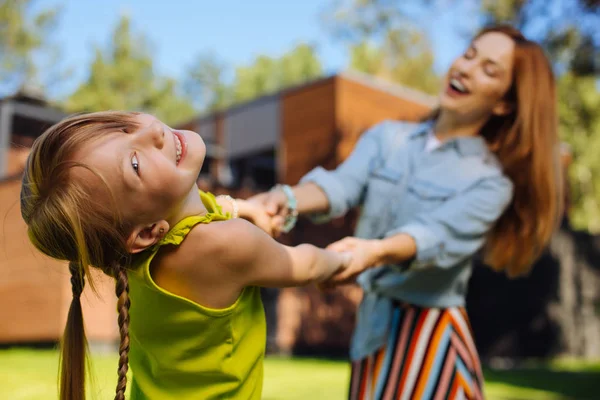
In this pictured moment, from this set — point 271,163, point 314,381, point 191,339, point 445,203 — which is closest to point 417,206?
point 445,203

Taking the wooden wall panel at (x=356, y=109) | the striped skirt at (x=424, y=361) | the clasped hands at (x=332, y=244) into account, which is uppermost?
the clasped hands at (x=332, y=244)

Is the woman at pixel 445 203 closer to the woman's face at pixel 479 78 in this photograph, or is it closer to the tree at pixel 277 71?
the woman's face at pixel 479 78

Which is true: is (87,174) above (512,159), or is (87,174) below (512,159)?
above

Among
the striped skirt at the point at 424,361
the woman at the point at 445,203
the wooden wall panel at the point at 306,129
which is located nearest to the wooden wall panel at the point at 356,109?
the wooden wall panel at the point at 306,129

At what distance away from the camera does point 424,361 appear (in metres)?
2.44

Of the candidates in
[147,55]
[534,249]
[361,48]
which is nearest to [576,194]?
[361,48]

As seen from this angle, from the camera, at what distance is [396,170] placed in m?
2.69

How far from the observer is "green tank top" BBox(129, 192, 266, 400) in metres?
1.62

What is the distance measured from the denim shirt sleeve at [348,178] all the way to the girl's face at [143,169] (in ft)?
3.37

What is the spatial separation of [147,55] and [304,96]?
1532 centimetres

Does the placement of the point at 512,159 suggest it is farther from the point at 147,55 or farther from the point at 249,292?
the point at 147,55

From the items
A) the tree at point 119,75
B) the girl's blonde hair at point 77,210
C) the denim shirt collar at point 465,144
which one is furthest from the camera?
the tree at point 119,75

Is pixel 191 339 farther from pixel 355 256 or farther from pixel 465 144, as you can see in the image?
pixel 465 144

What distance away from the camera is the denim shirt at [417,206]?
8.08ft
